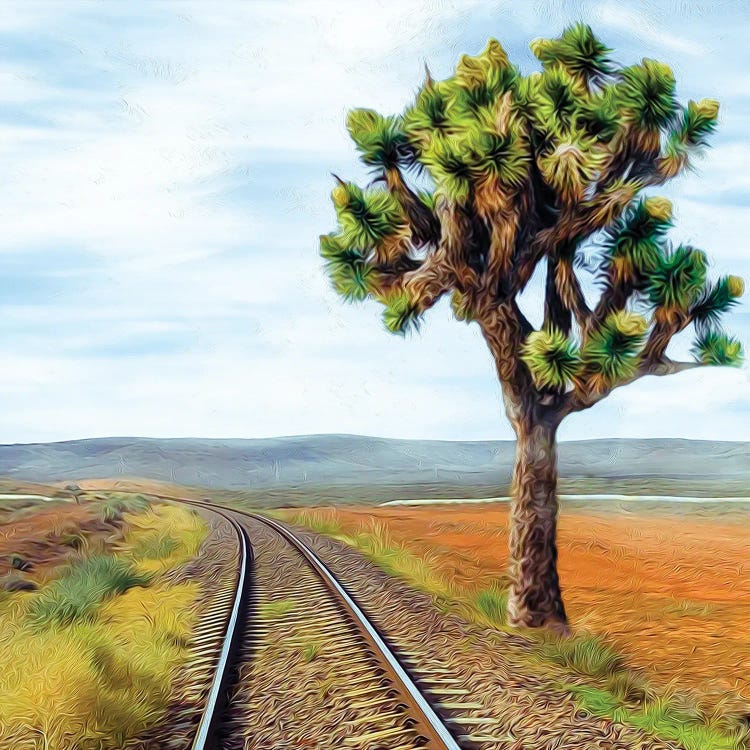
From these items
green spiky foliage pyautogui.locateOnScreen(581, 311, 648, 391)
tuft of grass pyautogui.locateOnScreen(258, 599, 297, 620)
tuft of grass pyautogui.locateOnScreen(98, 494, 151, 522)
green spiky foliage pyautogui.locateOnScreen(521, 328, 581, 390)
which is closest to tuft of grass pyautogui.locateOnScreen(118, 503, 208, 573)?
tuft of grass pyautogui.locateOnScreen(98, 494, 151, 522)

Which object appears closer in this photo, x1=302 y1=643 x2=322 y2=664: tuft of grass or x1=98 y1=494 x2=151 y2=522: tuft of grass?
x1=302 y1=643 x2=322 y2=664: tuft of grass

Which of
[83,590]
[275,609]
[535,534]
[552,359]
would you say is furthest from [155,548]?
[552,359]

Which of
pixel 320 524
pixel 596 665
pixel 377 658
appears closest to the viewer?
pixel 377 658

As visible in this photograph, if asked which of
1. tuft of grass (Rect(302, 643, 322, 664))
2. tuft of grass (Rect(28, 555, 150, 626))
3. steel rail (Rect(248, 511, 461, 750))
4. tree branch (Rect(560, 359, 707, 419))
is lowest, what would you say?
tuft of grass (Rect(28, 555, 150, 626))

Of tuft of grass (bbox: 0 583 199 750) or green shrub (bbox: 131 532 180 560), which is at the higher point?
tuft of grass (bbox: 0 583 199 750)

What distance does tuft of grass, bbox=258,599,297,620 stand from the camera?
522 inches

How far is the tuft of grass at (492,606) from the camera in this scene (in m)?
14.3

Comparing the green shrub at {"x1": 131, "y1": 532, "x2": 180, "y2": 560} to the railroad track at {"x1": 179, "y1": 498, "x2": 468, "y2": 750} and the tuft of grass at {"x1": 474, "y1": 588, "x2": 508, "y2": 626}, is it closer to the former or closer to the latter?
the railroad track at {"x1": 179, "y1": 498, "x2": 468, "y2": 750}

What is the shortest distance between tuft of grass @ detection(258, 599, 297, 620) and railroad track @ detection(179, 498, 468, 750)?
2 centimetres

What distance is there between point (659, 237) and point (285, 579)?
29.7 ft

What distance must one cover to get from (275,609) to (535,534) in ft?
13.9

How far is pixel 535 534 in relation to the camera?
14336 millimetres

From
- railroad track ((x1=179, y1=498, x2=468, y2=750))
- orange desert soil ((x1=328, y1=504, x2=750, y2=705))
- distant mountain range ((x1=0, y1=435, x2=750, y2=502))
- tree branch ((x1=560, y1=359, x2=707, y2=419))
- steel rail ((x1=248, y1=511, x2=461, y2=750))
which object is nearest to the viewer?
steel rail ((x1=248, y1=511, x2=461, y2=750))

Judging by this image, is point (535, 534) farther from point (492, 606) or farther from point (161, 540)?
point (161, 540)
